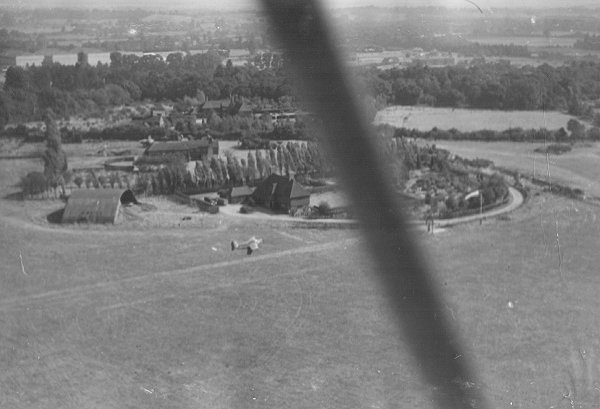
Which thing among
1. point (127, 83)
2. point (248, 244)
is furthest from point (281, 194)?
point (127, 83)

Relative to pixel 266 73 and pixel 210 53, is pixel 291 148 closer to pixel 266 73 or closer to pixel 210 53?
pixel 266 73

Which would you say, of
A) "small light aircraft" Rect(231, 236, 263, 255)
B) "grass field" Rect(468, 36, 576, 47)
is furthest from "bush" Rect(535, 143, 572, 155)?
"small light aircraft" Rect(231, 236, 263, 255)

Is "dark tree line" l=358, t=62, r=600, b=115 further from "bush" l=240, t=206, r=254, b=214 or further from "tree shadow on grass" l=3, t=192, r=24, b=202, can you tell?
"tree shadow on grass" l=3, t=192, r=24, b=202

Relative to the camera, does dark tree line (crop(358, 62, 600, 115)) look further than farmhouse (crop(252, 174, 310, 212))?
Yes

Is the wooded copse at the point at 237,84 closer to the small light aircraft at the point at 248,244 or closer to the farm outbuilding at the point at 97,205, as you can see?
the farm outbuilding at the point at 97,205

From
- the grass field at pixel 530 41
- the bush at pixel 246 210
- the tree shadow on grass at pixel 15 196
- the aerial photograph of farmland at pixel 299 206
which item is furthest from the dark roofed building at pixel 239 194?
the grass field at pixel 530 41

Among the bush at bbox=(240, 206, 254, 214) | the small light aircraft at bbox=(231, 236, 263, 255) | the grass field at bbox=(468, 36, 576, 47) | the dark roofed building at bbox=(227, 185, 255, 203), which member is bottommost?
the small light aircraft at bbox=(231, 236, 263, 255)
